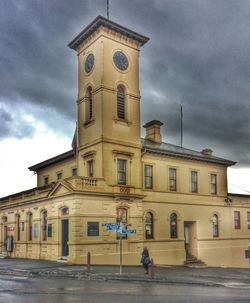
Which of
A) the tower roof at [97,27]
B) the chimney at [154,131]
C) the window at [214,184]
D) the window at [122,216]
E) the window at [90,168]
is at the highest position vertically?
the tower roof at [97,27]

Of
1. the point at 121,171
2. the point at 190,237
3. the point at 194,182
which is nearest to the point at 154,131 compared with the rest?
the point at 194,182

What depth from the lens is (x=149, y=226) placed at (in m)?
35.0

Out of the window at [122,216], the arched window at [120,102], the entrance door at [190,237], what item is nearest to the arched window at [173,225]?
the entrance door at [190,237]

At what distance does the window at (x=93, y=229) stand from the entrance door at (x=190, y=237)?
11747 mm

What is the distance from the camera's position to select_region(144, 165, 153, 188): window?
35.3m

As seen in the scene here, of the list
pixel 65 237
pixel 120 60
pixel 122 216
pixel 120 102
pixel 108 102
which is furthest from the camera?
pixel 120 60

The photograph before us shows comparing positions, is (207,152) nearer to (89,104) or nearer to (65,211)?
(89,104)

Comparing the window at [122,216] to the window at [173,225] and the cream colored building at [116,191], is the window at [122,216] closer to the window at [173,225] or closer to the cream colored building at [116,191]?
the cream colored building at [116,191]

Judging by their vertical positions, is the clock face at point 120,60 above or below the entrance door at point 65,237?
above

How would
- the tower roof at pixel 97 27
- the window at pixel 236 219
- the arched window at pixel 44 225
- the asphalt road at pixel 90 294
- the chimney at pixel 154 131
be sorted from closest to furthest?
the asphalt road at pixel 90 294, the tower roof at pixel 97 27, the arched window at pixel 44 225, the chimney at pixel 154 131, the window at pixel 236 219

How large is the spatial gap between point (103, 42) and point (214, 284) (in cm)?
2073

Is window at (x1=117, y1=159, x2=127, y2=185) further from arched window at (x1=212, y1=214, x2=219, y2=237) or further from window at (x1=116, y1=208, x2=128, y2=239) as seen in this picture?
arched window at (x1=212, y1=214, x2=219, y2=237)

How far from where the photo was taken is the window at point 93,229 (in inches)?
1169

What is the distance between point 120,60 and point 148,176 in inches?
390
